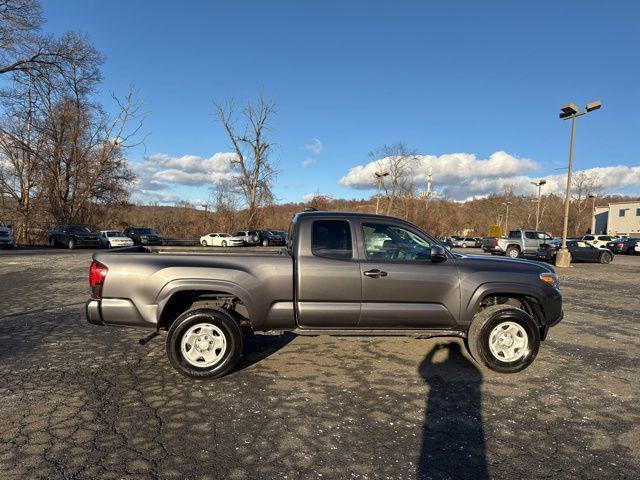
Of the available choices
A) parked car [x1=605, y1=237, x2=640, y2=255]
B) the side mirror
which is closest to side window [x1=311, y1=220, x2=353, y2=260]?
the side mirror

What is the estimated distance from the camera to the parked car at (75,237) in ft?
103

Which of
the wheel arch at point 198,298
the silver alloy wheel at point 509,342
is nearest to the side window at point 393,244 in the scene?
the silver alloy wheel at point 509,342

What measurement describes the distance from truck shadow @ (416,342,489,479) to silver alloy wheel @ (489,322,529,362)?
36cm

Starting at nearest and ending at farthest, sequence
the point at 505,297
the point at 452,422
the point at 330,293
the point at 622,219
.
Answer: the point at 452,422, the point at 330,293, the point at 505,297, the point at 622,219

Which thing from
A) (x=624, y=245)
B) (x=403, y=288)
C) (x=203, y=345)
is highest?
(x=624, y=245)

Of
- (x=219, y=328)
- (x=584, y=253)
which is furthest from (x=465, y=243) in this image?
(x=219, y=328)

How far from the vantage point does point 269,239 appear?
4306 centimetres

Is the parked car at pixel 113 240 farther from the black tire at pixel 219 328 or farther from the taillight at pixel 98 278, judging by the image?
the black tire at pixel 219 328

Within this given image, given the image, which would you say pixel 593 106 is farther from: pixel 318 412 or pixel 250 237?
pixel 250 237

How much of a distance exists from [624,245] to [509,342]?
123 ft

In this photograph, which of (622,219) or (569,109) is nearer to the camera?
(569,109)

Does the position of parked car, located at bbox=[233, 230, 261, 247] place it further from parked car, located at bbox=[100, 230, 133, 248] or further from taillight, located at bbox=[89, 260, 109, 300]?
taillight, located at bbox=[89, 260, 109, 300]

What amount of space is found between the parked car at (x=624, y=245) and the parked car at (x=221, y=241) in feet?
107

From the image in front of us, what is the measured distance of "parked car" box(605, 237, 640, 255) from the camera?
34.1m
